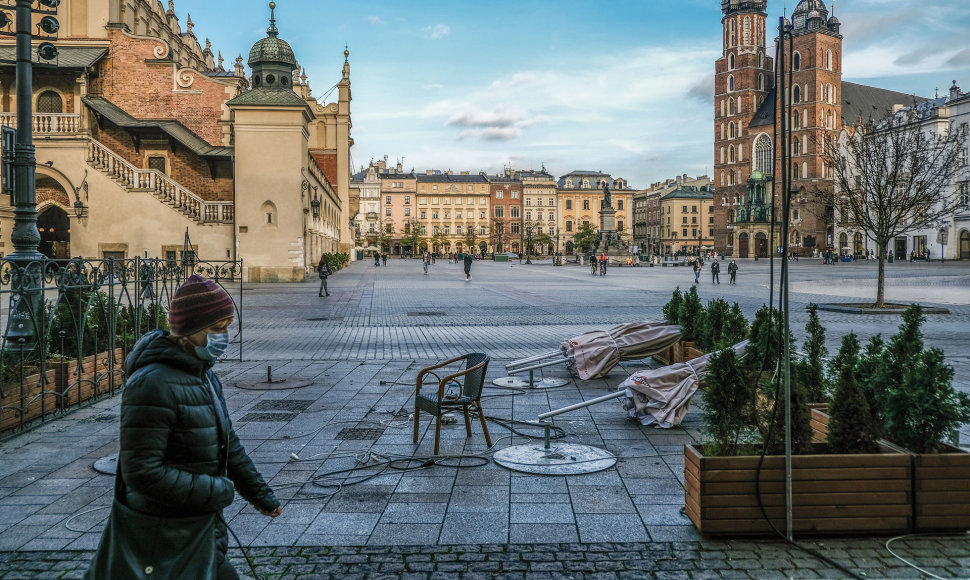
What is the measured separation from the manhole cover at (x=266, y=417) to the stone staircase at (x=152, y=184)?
28.5 m

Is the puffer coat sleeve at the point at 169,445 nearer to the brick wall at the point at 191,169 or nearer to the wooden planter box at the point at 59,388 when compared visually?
the wooden planter box at the point at 59,388

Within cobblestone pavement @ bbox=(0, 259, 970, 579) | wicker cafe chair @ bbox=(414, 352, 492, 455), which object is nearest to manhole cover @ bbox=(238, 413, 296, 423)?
cobblestone pavement @ bbox=(0, 259, 970, 579)

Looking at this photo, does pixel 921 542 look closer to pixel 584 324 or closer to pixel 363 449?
pixel 363 449

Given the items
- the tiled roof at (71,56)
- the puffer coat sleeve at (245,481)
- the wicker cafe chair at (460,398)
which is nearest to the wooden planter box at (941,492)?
the wicker cafe chair at (460,398)

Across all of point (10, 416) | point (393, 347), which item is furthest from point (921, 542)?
point (393, 347)

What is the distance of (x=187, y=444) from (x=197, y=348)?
1.16ft

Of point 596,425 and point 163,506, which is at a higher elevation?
point 163,506

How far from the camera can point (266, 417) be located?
314 inches

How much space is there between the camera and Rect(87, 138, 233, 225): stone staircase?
33188mm

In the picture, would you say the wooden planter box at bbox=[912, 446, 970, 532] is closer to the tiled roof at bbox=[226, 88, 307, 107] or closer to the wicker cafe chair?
the wicker cafe chair

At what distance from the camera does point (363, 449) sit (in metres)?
6.68

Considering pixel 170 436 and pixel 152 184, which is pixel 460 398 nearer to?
pixel 170 436

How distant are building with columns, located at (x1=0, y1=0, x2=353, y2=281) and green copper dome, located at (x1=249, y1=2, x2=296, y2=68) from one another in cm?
7

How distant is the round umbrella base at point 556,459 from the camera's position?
6.00m
